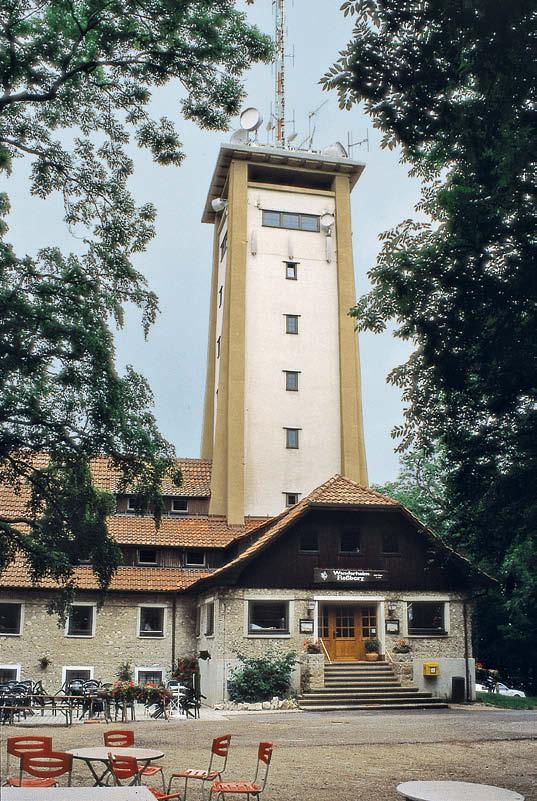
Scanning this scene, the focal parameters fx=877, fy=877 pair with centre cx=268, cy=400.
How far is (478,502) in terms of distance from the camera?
13797 millimetres

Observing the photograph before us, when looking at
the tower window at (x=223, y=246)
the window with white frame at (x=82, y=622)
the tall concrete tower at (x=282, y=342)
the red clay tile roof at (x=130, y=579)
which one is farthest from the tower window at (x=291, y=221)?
the window with white frame at (x=82, y=622)

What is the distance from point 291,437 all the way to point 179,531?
21.7ft

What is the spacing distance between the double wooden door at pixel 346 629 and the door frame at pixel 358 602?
8.1 inches

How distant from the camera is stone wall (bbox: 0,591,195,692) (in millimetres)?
29812

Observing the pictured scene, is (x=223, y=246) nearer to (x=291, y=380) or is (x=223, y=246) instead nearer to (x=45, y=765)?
(x=291, y=380)

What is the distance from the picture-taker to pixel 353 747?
15.8 metres

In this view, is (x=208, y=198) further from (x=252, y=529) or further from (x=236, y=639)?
(x=236, y=639)

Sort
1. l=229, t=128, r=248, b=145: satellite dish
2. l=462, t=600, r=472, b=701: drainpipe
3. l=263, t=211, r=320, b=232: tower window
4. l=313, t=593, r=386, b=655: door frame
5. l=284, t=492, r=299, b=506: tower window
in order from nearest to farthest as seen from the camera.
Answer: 1. l=313, t=593, r=386, b=655: door frame
2. l=462, t=600, r=472, b=701: drainpipe
3. l=284, t=492, r=299, b=506: tower window
4. l=263, t=211, r=320, b=232: tower window
5. l=229, t=128, r=248, b=145: satellite dish

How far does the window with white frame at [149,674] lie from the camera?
30.6m

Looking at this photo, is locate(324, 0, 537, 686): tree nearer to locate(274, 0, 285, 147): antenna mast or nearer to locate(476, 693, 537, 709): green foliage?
locate(476, 693, 537, 709): green foliage

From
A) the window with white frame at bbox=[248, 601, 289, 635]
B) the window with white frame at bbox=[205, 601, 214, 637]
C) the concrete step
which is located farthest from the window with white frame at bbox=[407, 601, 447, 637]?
the window with white frame at bbox=[205, 601, 214, 637]

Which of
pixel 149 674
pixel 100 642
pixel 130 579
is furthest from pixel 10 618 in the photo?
pixel 149 674

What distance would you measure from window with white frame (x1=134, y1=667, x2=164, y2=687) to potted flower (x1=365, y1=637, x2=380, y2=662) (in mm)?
7415

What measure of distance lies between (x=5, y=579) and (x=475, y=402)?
2150cm
